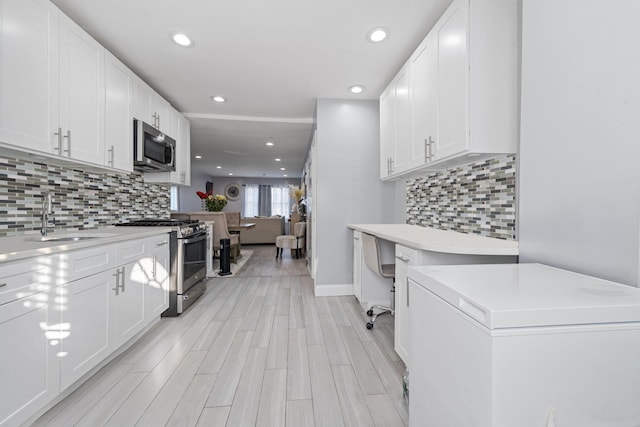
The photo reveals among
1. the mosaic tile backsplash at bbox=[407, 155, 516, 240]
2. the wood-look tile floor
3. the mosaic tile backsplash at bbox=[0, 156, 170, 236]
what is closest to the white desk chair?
the wood-look tile floor

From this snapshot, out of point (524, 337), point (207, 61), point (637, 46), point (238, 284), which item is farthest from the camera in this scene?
point (238, 284)

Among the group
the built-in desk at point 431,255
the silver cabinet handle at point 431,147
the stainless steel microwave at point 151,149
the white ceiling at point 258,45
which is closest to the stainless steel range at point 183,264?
the stainless steel microwave at point 151,149

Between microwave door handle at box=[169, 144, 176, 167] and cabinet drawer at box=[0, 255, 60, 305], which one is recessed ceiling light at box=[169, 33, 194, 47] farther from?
cabinet drawer at box=[0, 255, 60, 305]

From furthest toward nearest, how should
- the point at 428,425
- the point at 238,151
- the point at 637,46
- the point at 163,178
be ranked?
1. the point at 238,151
2. the point at 163,178
3. the point at 428,425
4. the point at 637,46

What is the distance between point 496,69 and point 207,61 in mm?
2355

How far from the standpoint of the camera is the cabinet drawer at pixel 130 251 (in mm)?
1878

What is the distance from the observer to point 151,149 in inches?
112

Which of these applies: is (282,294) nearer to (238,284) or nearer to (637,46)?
(238,284)

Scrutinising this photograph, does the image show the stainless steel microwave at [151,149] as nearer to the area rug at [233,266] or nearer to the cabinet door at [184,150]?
the cabinet door at [184,150]

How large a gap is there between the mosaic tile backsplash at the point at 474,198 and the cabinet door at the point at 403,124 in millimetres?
349

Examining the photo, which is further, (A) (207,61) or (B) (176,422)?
(A) (207,61)

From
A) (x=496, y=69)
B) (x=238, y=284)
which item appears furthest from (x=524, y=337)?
(x=238, y=284)

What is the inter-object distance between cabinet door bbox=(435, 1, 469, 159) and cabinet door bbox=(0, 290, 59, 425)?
233 cm

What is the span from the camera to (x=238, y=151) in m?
6.35
